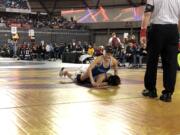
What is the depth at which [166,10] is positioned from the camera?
4906 millimetres

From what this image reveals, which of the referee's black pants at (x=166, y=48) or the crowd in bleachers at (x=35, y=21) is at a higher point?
the crowd in bleachers at (x=35, y=21)

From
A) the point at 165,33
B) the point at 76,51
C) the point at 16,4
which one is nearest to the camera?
the point at 165,33

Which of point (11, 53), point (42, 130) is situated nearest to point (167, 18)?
point (42, 130)

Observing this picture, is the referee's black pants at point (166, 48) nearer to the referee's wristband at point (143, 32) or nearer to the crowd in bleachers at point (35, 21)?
the referee's wristband at point (143, 32)

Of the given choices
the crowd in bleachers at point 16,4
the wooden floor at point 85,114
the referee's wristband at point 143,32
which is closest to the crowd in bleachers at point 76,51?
the crowd in bleachers at point 16,4

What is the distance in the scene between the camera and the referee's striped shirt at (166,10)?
4902 mm

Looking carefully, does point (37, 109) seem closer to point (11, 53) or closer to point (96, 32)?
point (11, 53)

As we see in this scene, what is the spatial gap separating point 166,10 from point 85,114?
189 cm

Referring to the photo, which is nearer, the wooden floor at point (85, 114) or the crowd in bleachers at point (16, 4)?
A: the wooden floor at point (85, 114)

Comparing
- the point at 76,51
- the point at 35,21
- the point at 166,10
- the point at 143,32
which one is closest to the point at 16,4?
the point at 35,21

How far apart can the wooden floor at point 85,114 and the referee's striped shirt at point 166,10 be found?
98 centimetres

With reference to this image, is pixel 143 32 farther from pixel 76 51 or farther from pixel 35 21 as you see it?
pixel 35 21

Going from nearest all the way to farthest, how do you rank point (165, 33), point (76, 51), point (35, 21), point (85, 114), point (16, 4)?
point (85, 114) < point (165, 33) < point (76, 51) < point (16, 4) < point (35, 21)

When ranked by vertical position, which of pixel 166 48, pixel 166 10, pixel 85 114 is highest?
pixel 166 10
